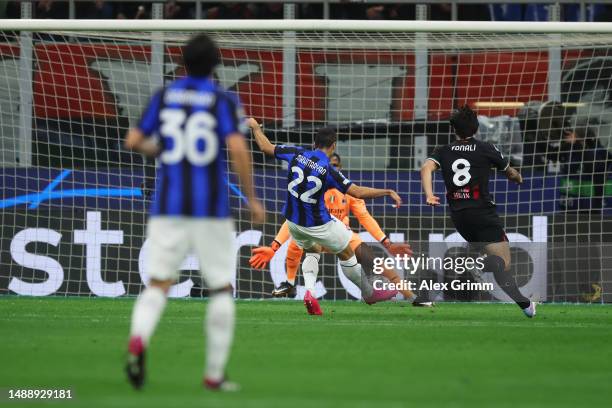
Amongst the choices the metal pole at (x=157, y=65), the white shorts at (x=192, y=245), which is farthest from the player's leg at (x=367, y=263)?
the white shorts at (x=192, y=245)

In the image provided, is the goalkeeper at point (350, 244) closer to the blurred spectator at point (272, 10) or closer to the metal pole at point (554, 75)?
the metal pole at point (554, 75)

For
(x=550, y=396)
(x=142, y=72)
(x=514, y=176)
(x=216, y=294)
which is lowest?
(x=550, y=396)

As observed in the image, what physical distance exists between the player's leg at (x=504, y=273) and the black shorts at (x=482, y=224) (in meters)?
0.09

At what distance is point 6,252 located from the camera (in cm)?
1752

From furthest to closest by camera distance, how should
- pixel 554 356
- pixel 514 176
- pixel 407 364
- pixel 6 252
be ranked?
pixel 6 252 < pixel 514 176 < pixel 554 356 < pixel 407 364

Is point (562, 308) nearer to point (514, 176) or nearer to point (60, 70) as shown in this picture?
point (514, 176)

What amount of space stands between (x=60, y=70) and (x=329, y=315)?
6.18 meters

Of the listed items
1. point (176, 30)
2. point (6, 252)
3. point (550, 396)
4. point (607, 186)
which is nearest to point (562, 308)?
point (607, 186)

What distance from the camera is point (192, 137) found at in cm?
752

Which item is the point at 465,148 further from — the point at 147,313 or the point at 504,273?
the point at 147,313

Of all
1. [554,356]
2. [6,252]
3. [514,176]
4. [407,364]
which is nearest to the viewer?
[407,364]

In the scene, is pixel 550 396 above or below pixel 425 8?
below

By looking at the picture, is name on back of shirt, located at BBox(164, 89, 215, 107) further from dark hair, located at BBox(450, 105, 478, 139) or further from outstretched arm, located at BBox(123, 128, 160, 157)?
dark hair, located at BBox(450, 105, 478, 139)

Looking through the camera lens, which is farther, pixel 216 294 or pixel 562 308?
pixel 562 308
